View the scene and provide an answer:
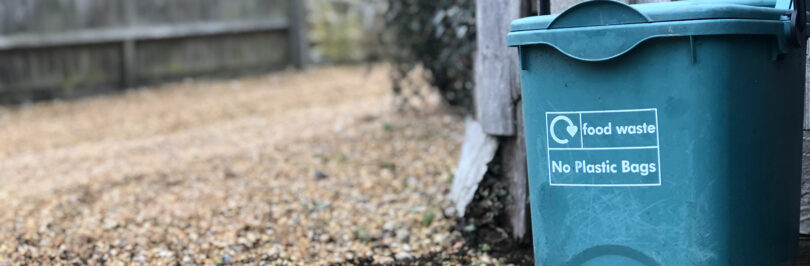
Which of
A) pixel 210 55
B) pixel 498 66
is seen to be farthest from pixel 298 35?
pixel 498 66

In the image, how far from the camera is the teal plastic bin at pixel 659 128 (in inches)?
94.7

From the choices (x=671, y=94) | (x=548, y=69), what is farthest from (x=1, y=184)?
(x=671, y=94)

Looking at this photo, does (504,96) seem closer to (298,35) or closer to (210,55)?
(210,55)

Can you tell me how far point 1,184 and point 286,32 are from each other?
651cm

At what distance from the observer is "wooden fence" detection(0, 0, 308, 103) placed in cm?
877

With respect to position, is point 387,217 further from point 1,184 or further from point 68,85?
point 68,85

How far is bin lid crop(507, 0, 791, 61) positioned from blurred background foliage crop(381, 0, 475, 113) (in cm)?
193

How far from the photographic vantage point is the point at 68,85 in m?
9.20

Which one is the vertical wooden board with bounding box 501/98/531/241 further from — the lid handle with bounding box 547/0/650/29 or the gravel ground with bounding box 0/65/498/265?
the lid handle with bounding box 547/0/650/29

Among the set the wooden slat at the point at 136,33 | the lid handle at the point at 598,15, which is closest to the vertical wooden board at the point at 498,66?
the lid handle at the point at 598,15

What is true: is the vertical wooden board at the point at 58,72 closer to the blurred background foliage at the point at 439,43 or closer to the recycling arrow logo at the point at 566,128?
the blurred background foliage at the point at 439,43

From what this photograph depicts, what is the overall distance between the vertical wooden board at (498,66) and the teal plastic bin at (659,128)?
782 mm

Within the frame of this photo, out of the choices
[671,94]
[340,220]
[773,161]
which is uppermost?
[671,94]

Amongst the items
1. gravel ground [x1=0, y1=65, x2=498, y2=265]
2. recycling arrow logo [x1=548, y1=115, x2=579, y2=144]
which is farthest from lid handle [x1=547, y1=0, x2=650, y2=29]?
gravel ground [x1=0, y1=65, x2=498, y2=265]
